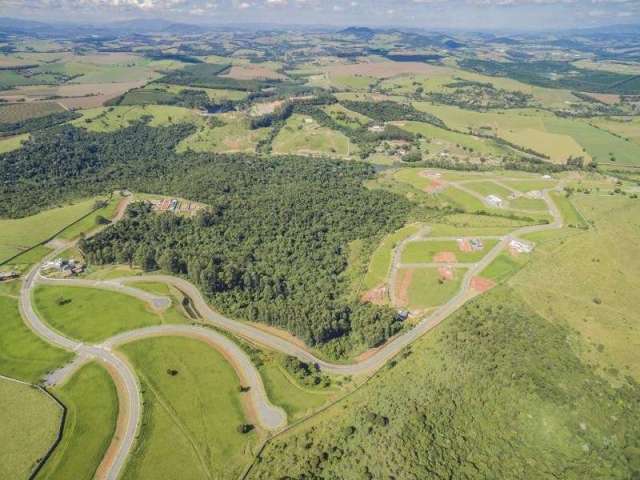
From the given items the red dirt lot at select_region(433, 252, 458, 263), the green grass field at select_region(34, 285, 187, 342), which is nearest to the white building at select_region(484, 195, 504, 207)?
the red dirt lot at select_region(433, 252, 458, 263)

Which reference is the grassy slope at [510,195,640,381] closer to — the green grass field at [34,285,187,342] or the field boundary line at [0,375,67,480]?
the green grass field at [34,285,187,342]

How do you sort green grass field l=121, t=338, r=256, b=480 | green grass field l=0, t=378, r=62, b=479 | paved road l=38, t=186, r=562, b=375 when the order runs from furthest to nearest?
paved road l=38, t=186, r=562, b=375, green grass field l=121, t=338, r=256, b=480, green grass field l=0, t=378, r=62, b=479

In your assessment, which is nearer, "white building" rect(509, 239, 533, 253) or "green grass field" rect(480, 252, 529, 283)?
"green grass field" rect(480, 252, 529, 283)

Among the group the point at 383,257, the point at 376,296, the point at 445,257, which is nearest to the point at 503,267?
the point at 445,257

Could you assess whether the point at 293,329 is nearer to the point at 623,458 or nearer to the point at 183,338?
the point at 183,338

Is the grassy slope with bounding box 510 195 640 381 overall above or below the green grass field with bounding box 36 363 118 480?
above

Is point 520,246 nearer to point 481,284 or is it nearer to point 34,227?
point 481,284
